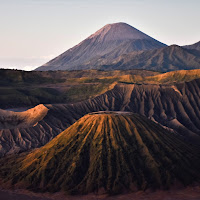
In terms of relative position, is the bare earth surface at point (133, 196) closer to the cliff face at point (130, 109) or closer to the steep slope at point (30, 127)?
the steep slope at point (30, 127)

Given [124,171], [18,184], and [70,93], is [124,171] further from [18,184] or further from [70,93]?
[70,93]

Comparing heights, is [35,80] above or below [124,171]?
above

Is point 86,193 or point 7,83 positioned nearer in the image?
point 86,193

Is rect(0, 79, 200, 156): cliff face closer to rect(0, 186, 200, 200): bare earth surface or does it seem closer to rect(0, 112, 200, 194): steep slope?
rect(0, 112, 200, 194): steep slope

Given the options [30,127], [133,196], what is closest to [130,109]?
[30,127]

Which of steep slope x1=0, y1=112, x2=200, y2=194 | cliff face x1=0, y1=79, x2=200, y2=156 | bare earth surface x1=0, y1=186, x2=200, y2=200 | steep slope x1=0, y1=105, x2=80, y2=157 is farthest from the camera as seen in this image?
cliff face x1=0, y1=79, x2=200, y2=156

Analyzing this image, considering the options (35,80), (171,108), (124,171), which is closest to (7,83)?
(35,80)

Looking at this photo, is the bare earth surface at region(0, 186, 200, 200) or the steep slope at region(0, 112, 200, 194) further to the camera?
the steep slope at region(0, 112, 200, 194)

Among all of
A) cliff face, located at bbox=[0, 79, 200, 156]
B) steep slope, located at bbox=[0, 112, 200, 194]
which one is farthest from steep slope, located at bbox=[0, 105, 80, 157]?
steep slope, located at bbox=[0, 112, 200, 194]
